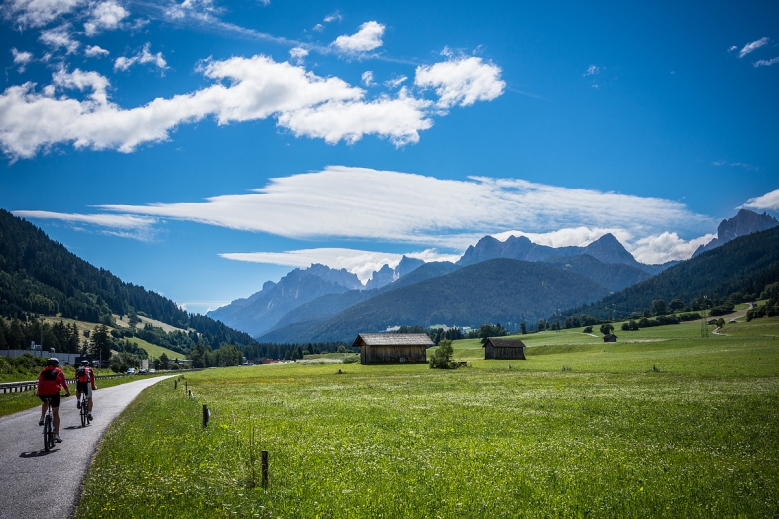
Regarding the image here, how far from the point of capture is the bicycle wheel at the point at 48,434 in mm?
18734

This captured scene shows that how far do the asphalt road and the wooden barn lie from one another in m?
95.8

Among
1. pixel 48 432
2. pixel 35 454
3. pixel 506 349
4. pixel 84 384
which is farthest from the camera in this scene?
pixel 506 349

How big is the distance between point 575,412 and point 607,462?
12.0m

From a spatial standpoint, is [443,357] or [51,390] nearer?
[51,390]

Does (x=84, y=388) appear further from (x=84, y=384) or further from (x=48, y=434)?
(x=48, y=434)

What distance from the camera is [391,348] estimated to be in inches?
4843

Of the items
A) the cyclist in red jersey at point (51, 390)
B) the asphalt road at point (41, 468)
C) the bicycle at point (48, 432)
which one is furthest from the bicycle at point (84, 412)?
the bicycle at point (48, 432)

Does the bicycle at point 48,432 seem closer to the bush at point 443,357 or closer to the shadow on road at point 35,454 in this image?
the shadow on road at point 35,454

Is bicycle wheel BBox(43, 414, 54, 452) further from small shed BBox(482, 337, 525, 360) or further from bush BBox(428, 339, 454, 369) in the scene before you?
small shed BBox(482, 337, 525, 360)

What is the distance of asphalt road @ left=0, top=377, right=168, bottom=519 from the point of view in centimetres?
1198

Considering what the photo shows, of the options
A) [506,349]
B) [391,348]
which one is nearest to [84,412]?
[391,348]

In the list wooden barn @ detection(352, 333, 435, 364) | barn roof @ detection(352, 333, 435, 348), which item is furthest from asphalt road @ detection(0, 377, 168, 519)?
barn roof @ detection(352, 333, 435, 348)

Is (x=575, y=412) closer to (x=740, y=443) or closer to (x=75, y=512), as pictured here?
(x=740, y=443)

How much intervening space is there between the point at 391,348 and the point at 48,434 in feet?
348
